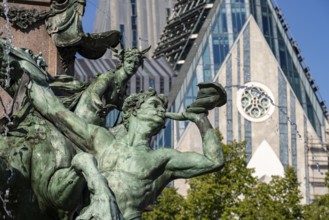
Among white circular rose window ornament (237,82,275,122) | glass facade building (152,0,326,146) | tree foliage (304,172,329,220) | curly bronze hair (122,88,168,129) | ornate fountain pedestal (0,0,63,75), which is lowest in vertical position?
tree foliage (304,172,329,220)

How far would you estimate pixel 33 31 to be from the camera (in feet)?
39.9

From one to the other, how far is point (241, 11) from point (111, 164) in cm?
7070

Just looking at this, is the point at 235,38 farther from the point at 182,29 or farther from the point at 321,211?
the point at 321,211

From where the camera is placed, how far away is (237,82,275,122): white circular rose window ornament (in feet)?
254

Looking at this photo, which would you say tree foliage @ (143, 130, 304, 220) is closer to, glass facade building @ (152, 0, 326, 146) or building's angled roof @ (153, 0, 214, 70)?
glass facade building @ (152, 0, 326, 146)

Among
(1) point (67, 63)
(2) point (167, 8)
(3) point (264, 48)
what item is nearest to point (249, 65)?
(3) point (264, 48)

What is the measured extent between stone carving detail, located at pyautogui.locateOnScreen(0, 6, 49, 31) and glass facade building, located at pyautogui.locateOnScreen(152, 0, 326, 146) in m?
64.2

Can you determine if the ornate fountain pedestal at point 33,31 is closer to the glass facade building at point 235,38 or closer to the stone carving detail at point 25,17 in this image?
the stone carving detail at point 25,17

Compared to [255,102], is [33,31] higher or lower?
lower

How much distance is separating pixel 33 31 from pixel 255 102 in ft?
217

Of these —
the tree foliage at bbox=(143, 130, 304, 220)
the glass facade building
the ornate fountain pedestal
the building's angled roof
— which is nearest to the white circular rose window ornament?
the glass facade building

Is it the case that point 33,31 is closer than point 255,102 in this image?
→ Yes

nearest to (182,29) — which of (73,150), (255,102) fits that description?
(255,102)

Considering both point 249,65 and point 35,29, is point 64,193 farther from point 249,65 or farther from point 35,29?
point 249,65
